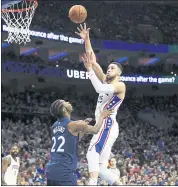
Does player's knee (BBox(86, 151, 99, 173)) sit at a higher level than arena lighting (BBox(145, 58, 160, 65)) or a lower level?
lower

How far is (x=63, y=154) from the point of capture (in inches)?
295

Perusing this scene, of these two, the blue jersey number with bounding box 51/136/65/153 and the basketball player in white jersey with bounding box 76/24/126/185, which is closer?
the blue jersey number with bounding box 51/136/65/153

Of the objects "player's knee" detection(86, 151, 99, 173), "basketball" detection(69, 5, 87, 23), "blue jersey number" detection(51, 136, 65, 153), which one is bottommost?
"player's knee" detection(86, 151, 99, 173)

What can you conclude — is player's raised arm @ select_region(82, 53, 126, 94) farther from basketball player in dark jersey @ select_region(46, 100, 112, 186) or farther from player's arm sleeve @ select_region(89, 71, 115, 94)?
basketball player in dark jersey @ select_region(46, 100, 112, 186)

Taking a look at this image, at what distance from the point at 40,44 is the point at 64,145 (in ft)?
80.3

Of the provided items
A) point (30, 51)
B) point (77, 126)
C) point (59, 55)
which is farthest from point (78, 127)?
point (59, 55)

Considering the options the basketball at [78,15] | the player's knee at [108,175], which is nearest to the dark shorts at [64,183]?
the player's knee at [108,175]

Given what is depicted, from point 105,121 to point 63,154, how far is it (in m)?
2.34

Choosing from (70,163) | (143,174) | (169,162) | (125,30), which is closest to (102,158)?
(70,163)

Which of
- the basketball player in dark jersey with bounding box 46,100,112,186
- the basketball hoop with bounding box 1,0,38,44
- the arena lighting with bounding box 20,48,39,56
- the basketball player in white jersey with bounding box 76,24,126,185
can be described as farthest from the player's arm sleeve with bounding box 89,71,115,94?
the arena lighting with bounding box 20,48,39,56

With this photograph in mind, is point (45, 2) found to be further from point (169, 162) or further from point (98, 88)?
point (98, 88)

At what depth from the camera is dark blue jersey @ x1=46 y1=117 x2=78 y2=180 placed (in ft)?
24.3

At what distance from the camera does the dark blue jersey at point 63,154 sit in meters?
7.41

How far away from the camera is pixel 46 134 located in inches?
1017
